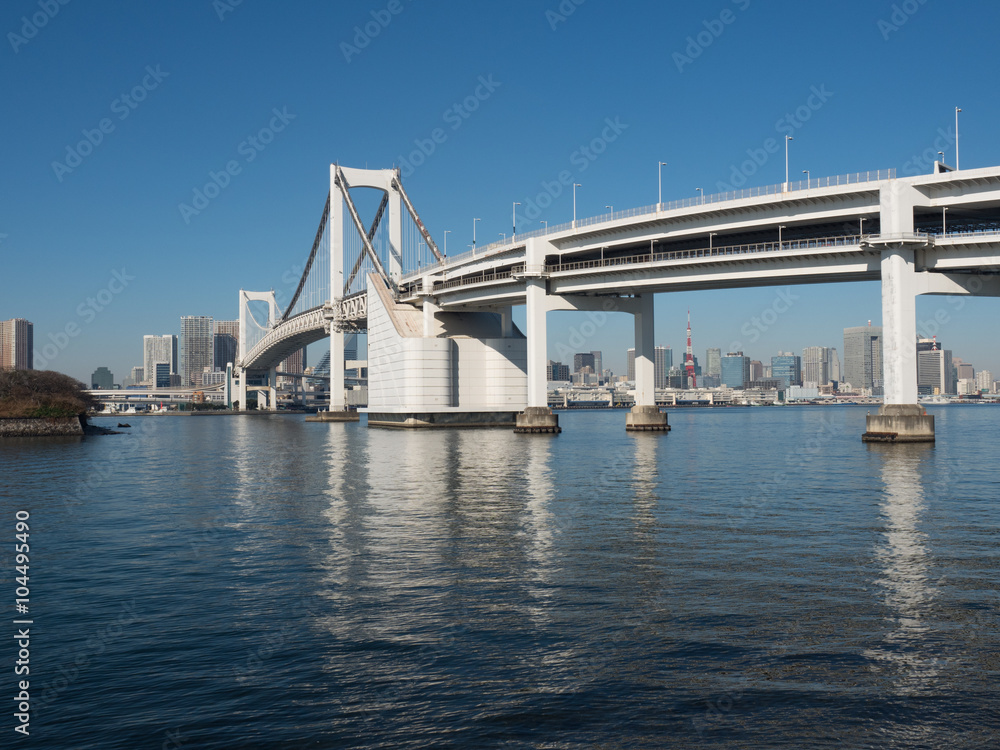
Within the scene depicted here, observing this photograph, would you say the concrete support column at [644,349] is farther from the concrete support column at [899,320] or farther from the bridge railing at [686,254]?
the concrete support column at [899,320]

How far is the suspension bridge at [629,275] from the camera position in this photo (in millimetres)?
48688

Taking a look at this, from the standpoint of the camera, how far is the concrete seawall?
256ft

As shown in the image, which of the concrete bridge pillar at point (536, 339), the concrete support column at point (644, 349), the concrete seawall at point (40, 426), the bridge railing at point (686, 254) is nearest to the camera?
the bridge railing at point (686, 254)

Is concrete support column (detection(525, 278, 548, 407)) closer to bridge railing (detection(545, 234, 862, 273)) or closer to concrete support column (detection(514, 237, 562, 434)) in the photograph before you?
concrete support column (detection(514, 237, 562, 434))

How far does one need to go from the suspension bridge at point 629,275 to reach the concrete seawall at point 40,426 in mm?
30097

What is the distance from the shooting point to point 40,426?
80.4m

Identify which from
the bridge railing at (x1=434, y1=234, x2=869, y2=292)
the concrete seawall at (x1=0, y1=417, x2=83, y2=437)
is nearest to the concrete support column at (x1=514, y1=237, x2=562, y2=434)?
the bridge railing at (x1=434, y1=234, x2=869, y2=292)

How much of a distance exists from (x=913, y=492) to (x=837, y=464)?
11.4 metres

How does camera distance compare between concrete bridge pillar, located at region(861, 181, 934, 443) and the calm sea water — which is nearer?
the calm sea water

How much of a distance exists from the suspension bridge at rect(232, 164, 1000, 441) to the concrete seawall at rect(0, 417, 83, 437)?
30.1 metres

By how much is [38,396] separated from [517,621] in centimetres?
8308

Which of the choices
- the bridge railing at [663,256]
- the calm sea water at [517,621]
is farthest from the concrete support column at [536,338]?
the calm sea water at [517,621]

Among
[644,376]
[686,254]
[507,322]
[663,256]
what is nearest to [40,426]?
[507,322]

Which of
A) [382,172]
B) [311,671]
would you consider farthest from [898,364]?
[382,172]
